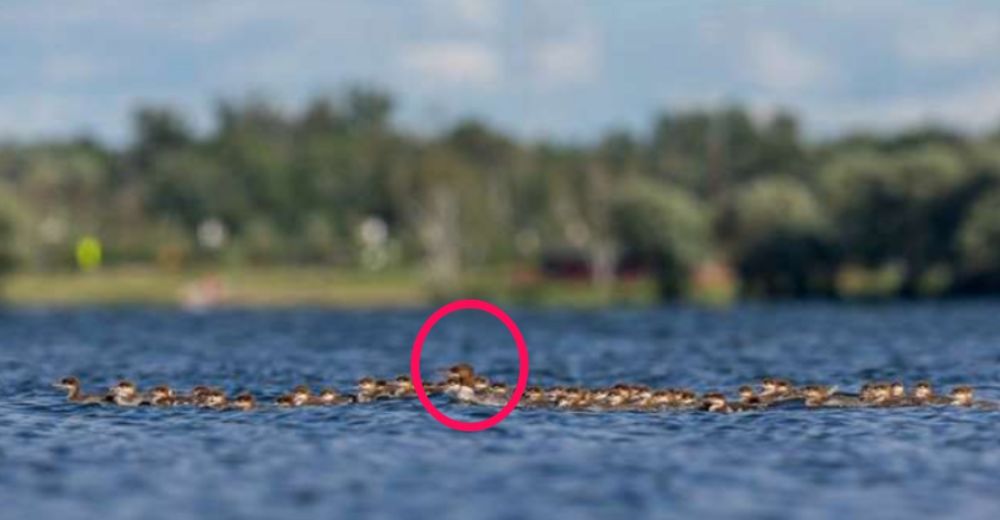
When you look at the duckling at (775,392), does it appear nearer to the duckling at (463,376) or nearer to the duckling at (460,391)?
the duckling at (460,391)

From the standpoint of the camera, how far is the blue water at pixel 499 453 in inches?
1184

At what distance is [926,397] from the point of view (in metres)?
45.7

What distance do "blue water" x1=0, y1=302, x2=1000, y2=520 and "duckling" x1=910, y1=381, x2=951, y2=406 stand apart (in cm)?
130

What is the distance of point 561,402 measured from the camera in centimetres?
4412

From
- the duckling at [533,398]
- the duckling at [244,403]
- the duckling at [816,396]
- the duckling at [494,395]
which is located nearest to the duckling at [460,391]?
the duckling at [494,395]

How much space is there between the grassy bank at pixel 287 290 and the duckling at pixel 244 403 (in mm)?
107876

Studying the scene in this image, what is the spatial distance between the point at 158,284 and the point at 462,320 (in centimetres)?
5223

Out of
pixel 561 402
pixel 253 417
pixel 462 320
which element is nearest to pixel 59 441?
pixel 253 417

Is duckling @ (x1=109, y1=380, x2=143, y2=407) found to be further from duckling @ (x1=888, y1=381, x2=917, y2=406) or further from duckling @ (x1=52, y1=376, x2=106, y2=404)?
duckling @ (x1=888, y1=381, x2=917, y2=406)

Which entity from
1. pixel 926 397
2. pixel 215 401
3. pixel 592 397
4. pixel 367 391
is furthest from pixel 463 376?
pixel 926 397

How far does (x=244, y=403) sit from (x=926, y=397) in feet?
52.4

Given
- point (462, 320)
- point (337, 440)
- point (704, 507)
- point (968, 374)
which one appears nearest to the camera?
point (704, 507)

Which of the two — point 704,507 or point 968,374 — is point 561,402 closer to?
point 704,507

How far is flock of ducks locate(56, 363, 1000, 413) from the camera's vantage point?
44.2m
